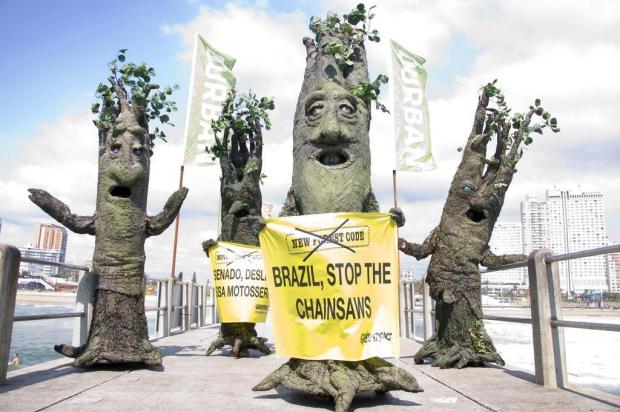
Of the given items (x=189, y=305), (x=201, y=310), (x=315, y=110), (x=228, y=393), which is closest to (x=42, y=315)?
(x=228, y=393)

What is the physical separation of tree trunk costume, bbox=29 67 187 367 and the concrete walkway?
0.90ft

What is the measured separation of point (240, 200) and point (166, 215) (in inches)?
74.3

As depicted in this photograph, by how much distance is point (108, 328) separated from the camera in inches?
234

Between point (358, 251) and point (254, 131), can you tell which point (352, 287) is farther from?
point (254, 131)

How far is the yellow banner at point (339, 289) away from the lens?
160 inches

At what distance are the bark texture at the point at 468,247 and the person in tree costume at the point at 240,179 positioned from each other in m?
2.69

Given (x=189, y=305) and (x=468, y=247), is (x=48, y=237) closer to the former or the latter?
(x=189, y=305)

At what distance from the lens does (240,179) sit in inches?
332

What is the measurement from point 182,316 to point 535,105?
10.0 metres

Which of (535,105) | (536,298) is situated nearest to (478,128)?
(535,105)

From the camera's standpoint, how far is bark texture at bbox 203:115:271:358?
7.84m

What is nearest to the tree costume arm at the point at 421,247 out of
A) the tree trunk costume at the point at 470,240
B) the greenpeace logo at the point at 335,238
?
the tree trunk costume at the point at 470,240

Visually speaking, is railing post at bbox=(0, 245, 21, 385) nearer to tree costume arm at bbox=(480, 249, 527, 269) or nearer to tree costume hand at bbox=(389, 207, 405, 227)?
tree costume hand at bbox=(389, 207, 405, 227)

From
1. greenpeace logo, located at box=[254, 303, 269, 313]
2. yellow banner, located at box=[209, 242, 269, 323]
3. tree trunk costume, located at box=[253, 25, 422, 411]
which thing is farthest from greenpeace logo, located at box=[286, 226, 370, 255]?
greenpeace logo, located at box=[254, 303, 269, 313]
